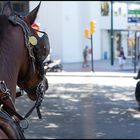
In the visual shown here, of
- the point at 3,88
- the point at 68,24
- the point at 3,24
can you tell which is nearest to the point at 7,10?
the point at 3,24

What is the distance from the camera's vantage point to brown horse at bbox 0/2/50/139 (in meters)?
2.71

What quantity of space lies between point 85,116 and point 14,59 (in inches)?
367


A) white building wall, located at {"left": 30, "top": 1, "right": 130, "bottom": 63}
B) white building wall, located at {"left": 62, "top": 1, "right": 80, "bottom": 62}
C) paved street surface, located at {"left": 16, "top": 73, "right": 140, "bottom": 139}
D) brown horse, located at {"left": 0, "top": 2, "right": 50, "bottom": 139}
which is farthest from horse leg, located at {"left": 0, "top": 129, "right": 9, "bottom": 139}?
white building wall, located at {"left": 62, "top": 1, "right": 80, "bottom": 62}

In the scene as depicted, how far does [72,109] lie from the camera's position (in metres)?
13.2

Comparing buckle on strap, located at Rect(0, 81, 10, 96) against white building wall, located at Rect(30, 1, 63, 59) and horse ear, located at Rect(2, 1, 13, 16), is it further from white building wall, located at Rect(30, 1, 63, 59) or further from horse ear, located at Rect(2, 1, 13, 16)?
white building wall, located at Rect(30, 1, 63, 59)

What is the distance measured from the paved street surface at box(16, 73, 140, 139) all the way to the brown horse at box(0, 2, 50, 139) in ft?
20.6

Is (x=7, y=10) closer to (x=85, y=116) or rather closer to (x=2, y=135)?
(x=2, y=135)

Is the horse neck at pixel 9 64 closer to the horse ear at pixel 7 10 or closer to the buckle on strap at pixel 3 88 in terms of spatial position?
the buckle on strap at pixel 3 88

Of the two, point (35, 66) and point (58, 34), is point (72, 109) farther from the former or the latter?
point (58, 34)

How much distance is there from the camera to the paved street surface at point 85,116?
9609 millimetres

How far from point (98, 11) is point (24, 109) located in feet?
125

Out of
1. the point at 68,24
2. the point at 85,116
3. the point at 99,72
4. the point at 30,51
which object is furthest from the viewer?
the point at 68,24

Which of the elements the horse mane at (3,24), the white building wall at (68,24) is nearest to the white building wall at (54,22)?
the white building wall at (68,24)

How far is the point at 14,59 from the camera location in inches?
110
